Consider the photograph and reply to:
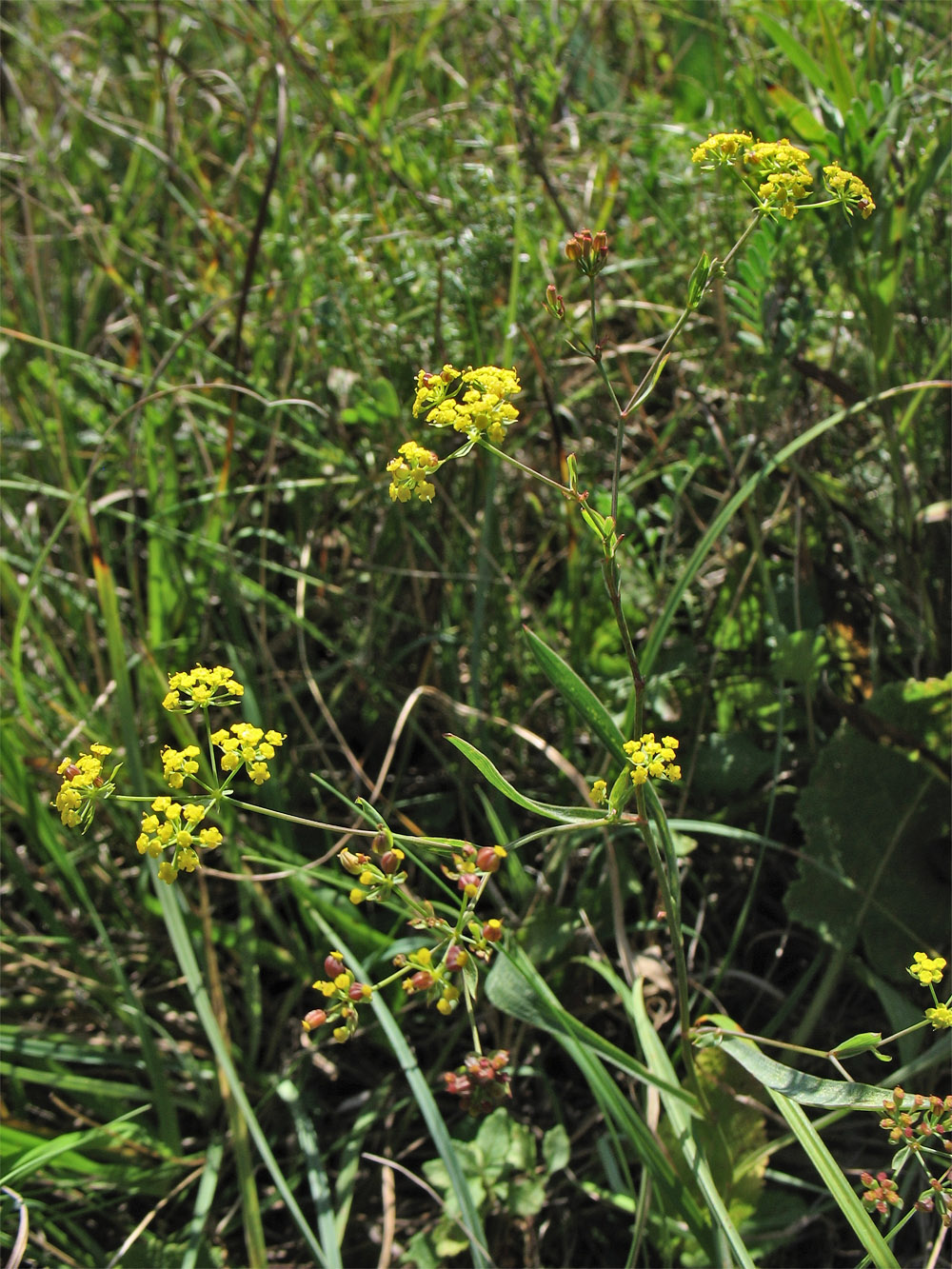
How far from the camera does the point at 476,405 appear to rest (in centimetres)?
99

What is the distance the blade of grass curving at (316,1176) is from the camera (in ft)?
4.72

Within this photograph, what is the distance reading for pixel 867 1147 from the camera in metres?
1.63

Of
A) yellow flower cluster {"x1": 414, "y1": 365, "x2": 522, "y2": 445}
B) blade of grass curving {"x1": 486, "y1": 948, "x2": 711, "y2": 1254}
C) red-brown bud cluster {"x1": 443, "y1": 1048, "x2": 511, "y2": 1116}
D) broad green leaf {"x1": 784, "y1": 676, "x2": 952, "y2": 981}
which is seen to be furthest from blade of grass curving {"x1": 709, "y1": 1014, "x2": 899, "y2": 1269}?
yellow flower cluster {"x1": 414, "y1": 365, "x2": 522, "y2": 445}

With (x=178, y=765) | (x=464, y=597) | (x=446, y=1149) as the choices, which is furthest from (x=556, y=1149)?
(x=464, y=597)

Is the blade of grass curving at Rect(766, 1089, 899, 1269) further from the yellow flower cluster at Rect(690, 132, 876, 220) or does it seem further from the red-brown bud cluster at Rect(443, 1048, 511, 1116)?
the yellow flower cluster at Rect(690, 132, 876, 220)

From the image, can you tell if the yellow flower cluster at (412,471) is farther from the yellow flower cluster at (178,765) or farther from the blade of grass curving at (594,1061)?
the blade of grass curving at (594,1061)

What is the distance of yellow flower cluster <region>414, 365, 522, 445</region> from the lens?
100 cm

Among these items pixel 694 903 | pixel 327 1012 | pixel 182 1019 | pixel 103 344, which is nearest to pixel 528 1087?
pixel 694 903

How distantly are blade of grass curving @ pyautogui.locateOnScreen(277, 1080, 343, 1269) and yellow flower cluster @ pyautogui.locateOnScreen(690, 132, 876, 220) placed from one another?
1457 millimetres

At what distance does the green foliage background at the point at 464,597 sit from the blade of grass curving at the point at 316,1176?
0.5 inches

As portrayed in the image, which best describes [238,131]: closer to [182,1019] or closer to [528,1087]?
[182,1019]

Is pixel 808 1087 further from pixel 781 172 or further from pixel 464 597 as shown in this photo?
pixel 464 597

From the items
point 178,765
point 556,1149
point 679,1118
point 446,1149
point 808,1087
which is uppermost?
point 178,765

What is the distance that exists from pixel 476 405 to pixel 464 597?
3.88 ft
